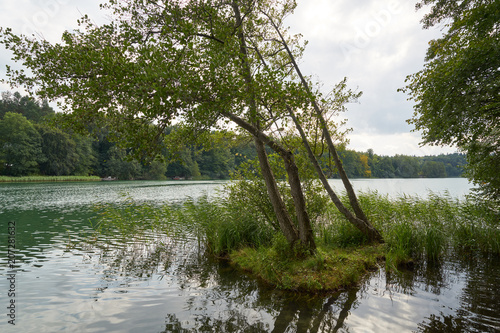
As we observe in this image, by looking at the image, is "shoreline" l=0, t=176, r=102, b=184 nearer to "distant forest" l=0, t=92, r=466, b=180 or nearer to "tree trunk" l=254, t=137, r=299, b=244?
"distant forest" l=0, t=92, r=466, b=180

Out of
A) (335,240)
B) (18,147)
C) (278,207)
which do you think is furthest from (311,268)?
(18,147)

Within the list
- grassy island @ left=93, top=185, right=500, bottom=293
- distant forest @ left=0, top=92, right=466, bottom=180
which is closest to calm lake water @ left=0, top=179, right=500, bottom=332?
grassy island @ left=93, top=185, right=500, bottom=293

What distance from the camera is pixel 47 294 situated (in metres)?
6.84

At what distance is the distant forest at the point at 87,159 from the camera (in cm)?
6244

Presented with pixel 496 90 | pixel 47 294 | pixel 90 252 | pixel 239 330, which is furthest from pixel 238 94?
pixel 90 252

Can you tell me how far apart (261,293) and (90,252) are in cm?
721

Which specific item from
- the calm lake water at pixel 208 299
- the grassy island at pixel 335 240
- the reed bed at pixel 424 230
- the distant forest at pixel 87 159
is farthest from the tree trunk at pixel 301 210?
the distant forest at pixel 87 159

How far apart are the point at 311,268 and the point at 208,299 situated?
2.81 meters

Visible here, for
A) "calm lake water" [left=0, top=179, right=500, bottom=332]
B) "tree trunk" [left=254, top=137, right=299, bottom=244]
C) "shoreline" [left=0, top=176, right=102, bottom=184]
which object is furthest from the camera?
"shoreline" [left=0, top=176, right=102, bottom=184]

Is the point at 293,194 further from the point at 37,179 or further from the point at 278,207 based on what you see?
the point at 37,179

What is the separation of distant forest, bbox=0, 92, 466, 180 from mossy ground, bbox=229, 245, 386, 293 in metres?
27.0

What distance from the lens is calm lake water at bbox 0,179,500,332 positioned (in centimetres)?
539

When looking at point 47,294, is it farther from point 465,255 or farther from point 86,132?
point 465,255

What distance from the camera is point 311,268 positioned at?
24.8 feet
